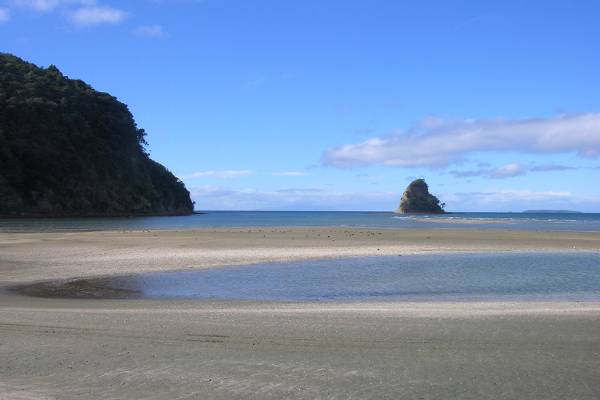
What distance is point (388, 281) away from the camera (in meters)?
17.0

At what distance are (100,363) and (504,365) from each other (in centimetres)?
518

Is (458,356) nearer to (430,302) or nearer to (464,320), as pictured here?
(464,320)

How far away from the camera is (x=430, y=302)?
42.1 feet

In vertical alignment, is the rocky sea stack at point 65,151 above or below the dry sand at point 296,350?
above

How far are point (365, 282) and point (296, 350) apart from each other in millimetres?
9578

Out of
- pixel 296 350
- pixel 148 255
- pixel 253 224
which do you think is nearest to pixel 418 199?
pixel 253 224

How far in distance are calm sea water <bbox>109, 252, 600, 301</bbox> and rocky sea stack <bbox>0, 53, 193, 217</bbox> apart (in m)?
76.6

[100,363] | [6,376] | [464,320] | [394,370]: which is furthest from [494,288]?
[6,376]

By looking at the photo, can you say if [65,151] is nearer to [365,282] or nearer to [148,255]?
[148,255]

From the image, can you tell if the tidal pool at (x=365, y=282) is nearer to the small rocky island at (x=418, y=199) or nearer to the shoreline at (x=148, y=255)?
the shoreline at (x=148, y=255)

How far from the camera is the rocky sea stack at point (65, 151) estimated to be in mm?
87000

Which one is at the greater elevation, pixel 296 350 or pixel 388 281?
pixel 296 350

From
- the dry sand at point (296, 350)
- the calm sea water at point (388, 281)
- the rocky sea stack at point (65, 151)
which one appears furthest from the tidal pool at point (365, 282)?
the rocky sea stack at point (65, 151)

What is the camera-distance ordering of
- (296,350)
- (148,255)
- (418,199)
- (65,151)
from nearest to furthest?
(296,350) < (148,255) < (65,151) < (418,199)
